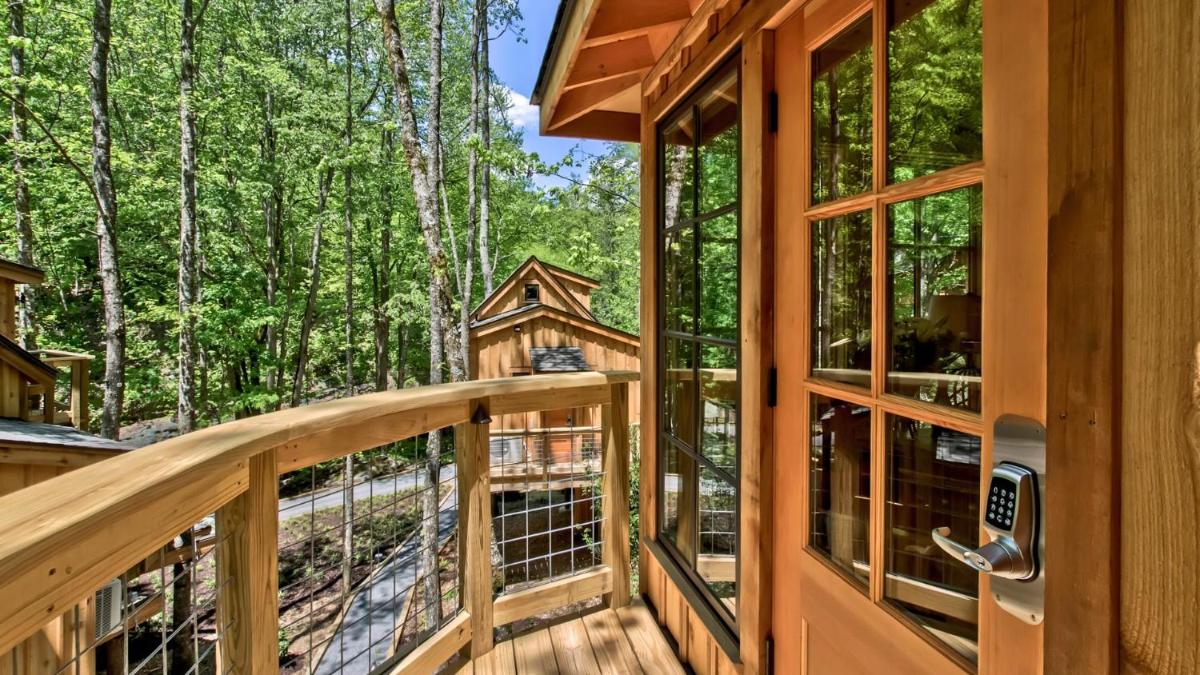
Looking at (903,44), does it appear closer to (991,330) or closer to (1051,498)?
(991,330)

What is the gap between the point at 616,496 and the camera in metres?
2.27

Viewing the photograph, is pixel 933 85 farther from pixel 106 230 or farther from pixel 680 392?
pixel 106 230

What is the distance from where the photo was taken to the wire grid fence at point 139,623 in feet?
2.83

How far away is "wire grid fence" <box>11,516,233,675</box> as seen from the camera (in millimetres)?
864

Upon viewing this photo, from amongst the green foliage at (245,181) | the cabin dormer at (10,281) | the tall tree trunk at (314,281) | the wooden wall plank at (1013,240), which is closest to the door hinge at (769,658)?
the wooden wall plank at (1013,240)

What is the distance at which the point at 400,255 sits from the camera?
13.3 meters

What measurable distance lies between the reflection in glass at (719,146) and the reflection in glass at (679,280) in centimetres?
18

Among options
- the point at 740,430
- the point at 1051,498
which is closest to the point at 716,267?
the point at 740,430

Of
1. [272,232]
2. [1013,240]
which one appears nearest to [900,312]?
[1013,240]

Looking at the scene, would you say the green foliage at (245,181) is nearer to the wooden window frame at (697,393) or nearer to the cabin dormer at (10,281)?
the cabin dormer at (10,281)

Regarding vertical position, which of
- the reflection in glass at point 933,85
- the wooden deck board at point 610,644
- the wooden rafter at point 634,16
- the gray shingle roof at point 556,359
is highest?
the wooden rafter at point 634,16

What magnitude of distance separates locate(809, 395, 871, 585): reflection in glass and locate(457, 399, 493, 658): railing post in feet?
3.37

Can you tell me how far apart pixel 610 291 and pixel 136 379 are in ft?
38.3

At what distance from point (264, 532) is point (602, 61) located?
1977 mm
